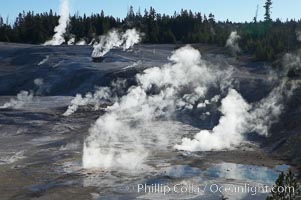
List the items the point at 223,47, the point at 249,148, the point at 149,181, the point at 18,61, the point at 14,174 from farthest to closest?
the point at 223,47
the point at 18,61
the point at 249,148
the point at 14,174
the point at 149,181

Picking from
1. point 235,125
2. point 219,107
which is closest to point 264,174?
point 235,125

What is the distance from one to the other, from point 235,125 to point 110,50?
31702 mm

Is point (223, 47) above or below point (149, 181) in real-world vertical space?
above

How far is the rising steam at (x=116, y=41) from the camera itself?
197 ft

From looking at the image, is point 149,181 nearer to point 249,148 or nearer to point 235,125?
point 249,148

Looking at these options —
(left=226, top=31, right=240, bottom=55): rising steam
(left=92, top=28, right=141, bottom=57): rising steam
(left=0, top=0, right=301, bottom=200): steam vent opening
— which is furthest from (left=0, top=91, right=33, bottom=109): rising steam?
(left=226, top=31, right=240, bottom=55): rising steam

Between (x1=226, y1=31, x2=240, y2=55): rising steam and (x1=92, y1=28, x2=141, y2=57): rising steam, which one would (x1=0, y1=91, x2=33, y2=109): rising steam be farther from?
(x1=226, y1=31, x2=240, y2=55): rising steam

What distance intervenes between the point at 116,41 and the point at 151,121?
1468 inches

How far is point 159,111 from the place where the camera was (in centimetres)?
3728

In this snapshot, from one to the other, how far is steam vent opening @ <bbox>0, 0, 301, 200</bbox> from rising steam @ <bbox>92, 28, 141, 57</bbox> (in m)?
0.34

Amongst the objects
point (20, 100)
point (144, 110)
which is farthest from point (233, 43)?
point (20, 100)

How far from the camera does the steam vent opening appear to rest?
19516 millimetres

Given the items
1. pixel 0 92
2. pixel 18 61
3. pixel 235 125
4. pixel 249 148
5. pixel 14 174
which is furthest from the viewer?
pixel 18 61

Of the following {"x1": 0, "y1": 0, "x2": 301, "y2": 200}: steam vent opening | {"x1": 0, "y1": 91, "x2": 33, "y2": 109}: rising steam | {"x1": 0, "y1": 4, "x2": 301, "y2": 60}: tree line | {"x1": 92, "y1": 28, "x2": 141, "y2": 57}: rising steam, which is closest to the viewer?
{"x1": 0, "y1": 0, "x2": 301, "y2": 200}: steam vent opening
